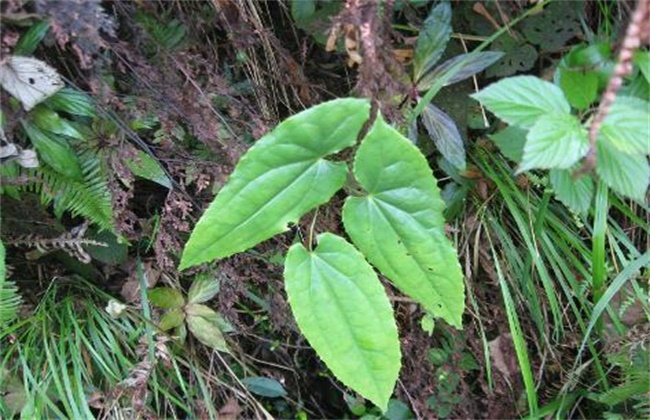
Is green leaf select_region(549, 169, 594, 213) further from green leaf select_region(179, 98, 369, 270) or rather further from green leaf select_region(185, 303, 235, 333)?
green leaf select_region(185, 303, 235, 333)

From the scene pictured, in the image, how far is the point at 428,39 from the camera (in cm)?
101

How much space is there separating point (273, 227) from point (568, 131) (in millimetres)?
402

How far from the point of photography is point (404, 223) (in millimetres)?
908

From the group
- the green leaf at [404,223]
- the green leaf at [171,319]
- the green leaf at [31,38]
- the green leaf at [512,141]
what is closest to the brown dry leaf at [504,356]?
the green leaf at [404,223]

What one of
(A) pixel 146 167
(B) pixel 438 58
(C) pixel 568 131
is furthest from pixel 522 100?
(A) pixel 146 167

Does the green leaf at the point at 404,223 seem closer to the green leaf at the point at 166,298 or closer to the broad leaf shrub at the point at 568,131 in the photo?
the broad leaf shrub at the point at 568,131

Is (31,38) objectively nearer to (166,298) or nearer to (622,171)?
(166,298)

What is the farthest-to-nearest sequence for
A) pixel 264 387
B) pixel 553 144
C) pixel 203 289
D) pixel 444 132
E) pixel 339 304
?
pixel 264 387
pixel 203 289
pixel 444 132
pixel 339 304
pixel 553 144

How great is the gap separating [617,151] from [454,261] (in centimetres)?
26

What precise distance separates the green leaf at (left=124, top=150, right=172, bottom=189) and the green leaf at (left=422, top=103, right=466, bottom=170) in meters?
0.43

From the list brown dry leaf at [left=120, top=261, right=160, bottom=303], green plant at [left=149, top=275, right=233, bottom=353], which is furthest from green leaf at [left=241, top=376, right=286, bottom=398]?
brown dry leaf at [left=120, top=261, right=160, bottom=303]

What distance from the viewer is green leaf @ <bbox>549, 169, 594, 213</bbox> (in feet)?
3.04

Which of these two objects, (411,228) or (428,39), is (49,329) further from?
(428,39)

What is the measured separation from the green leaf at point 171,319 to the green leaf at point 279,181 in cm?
36
